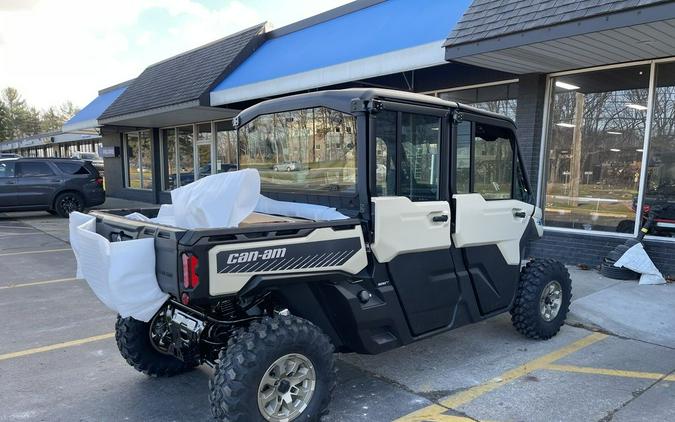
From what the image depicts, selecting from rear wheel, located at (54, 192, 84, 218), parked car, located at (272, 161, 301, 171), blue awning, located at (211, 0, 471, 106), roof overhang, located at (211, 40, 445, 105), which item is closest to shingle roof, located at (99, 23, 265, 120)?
blue awning, located at (211, 0, 471, 106)

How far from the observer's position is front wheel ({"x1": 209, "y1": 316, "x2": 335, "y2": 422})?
2775 millimetres

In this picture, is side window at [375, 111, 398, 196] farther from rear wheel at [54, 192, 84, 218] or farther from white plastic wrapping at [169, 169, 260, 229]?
rear wheel at [54, 192, 84, 218]

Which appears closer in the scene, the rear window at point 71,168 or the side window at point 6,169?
the side window at point 6,169

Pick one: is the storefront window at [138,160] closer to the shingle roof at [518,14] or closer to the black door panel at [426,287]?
the shingle roof at [518,14]

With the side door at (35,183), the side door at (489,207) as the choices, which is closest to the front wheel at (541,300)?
the side door at (489,207)

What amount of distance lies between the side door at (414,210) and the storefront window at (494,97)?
217 inches

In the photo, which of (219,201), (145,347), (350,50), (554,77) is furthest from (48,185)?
(554,77)

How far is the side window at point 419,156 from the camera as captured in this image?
3.59 meters

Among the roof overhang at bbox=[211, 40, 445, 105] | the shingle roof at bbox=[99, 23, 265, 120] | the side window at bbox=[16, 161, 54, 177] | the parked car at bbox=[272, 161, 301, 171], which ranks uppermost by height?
the shingle roof at bbox=[99, 23, 265, 120]

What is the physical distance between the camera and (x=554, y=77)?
8086mm

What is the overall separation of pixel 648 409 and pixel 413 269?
1921mm

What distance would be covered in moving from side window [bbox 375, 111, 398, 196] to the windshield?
0.17 meters

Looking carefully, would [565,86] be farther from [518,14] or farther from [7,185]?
[7,185]

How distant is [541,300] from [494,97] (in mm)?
5245
